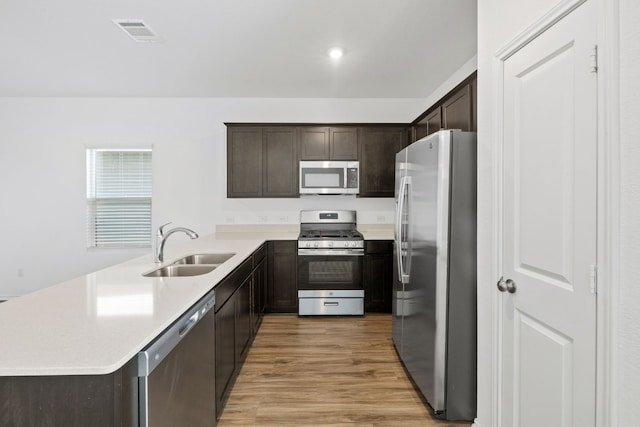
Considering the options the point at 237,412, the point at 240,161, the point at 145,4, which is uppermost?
the point at 145,4

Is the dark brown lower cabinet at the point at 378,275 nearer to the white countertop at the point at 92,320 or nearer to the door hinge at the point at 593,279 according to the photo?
the white countertop at the point at 92,320

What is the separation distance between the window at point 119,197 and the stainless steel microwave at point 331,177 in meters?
2.26

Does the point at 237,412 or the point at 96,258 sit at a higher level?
the point at 96,258

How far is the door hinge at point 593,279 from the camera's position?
43.3 inches

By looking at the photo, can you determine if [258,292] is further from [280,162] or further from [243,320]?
[280,162]

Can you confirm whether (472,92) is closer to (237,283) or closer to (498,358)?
(498,358)

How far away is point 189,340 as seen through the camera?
1.45 meters

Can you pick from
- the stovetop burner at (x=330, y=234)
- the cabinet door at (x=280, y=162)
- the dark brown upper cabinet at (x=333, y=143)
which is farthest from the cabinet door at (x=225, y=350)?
the dark brown upper cabinet at (x=333, y=143)

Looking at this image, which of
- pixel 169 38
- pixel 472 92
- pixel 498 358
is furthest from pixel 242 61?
pixel 498 358

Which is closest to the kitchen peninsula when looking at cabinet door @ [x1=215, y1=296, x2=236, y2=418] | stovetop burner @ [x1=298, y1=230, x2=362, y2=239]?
cabinet door @ [x1=215, y1=296, x2=236, y2=418]

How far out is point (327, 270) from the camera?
3.76 m

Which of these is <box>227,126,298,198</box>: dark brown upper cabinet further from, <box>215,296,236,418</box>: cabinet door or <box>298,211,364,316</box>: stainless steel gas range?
<box>215,296,236,418</box>: cabinet door

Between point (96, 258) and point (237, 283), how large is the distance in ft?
10.5

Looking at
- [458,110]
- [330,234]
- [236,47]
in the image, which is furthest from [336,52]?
[330,234]
